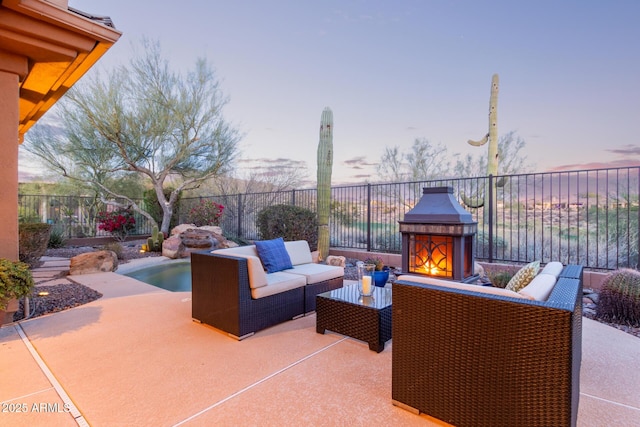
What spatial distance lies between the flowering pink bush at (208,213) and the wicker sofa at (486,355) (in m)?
8.69

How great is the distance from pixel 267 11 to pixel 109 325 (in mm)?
6447

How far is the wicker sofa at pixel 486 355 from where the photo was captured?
1312 millimetres

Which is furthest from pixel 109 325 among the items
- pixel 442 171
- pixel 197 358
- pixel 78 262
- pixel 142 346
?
pixel 442 171

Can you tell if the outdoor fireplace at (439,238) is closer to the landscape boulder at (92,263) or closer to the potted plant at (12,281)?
the potted plant at (12,281)

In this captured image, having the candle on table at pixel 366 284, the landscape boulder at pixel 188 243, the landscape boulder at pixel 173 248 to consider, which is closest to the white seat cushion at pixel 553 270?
the candle on table at pixel 366 284

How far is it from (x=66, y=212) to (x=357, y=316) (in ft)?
37.1

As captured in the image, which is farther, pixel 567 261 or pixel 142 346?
pixel 567 261

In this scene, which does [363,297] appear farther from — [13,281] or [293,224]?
[293,224]

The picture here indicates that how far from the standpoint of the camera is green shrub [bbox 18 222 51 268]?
5238mm

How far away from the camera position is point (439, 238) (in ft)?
14.2

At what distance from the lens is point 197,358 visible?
245 cm

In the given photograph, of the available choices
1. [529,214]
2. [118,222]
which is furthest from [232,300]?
[118,222]

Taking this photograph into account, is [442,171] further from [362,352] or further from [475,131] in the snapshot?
[362,352]

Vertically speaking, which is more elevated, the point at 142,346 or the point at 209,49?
the point at 209,49
